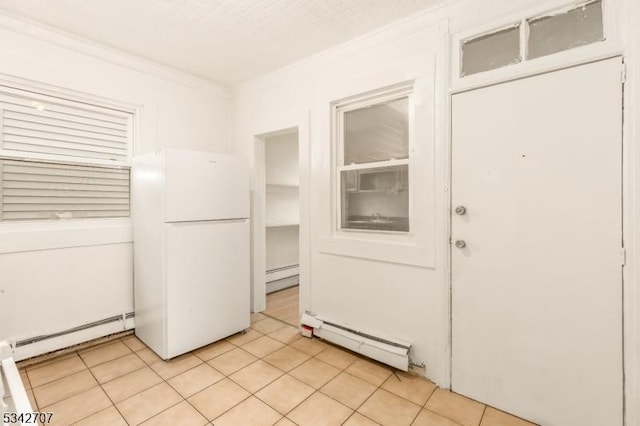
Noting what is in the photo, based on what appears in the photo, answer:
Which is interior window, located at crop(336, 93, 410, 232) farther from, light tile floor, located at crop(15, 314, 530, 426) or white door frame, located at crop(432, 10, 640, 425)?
light tile floor, located at crop(15, 314, 530, 426)

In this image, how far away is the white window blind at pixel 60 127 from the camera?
2180 mm

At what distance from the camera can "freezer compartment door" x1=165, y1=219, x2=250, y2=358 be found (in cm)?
228

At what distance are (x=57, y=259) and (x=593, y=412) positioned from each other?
3643 millimetres

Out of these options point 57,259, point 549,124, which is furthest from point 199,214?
point 549,124

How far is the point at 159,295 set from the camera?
229cm

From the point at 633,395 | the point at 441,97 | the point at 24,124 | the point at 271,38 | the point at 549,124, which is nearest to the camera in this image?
the point at 633,395

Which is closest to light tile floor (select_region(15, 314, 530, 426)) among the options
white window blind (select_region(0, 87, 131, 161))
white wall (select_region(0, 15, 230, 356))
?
white wall (select_region(0, 15, 230, 356))

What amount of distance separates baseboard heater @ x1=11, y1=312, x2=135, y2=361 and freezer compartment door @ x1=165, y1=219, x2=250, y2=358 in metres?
0.76

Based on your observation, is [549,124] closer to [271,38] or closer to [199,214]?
[271,38]

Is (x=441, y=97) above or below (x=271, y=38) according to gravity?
below

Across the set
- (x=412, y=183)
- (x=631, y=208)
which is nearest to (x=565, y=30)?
(x=631, y=208)

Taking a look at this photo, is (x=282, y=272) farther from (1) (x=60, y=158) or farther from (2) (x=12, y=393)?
(2) (x=12, y=393)

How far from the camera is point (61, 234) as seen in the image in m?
2.33

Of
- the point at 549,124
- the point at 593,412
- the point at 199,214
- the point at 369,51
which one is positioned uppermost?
the point at 369,51
